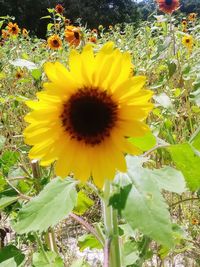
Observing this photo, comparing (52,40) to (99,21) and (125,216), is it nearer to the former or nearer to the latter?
(125,216)

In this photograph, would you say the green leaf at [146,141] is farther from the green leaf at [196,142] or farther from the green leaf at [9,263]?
the green leaf at [9,263]

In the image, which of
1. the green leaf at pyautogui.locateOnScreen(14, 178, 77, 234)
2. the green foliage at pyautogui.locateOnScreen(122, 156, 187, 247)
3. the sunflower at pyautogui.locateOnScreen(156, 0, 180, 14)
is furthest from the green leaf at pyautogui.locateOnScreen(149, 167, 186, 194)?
the sunflower at pyautogui.locateOnScreen(156, 0, 180, 14)

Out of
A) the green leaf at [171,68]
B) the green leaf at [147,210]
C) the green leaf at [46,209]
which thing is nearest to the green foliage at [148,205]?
the green leaf at [147,210]

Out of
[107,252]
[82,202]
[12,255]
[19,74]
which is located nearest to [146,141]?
[107,252]

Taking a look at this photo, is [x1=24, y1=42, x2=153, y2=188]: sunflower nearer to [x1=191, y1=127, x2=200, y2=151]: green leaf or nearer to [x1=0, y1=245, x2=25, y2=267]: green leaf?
[x1=191, y1=127, x2=200, y2=151]: green leaf

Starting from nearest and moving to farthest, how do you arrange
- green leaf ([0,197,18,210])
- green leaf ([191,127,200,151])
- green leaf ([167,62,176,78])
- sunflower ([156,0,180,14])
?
green leaf ([191,127,200,151]) < green leaf ([0,197,18,210]) < green leaf ([167,62,176,78]) < sunflower ([156,0,180,14])

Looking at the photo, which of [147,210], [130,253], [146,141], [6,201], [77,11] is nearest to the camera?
[147,210]

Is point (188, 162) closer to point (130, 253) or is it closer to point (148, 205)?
point (148, 205)
